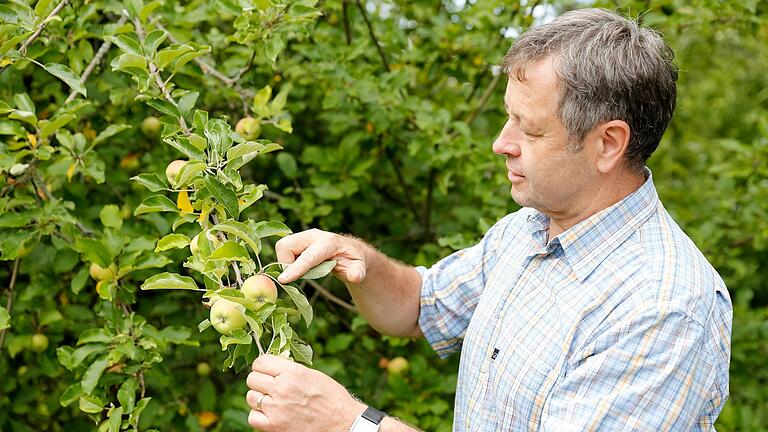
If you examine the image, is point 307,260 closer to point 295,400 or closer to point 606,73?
point 295,400

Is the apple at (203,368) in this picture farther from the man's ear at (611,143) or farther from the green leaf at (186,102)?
the man's ear at (611,143)

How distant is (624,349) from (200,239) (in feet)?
2.42

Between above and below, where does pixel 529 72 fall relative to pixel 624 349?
above

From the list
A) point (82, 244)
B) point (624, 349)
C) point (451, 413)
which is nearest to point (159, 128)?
point (82, 244)

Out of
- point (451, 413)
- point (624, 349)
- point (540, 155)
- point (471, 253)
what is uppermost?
point (540, 155)

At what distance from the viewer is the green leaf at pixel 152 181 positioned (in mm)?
1587

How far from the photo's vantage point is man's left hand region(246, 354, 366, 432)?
1.39 metres

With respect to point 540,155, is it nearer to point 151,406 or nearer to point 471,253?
point 471,253

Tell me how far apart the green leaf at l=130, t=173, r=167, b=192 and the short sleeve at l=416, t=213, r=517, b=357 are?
2.28 ft

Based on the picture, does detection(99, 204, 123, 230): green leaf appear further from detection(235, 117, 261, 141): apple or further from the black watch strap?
the black watch strap

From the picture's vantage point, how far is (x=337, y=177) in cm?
265

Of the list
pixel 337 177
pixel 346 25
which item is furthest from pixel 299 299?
pixel 346 25

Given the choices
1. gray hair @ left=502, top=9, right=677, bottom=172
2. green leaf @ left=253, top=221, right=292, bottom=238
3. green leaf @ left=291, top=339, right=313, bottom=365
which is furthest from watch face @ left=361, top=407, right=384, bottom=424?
gray hair @ left=502, top=9, right=677, bottom=172

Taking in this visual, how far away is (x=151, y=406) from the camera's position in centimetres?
224
